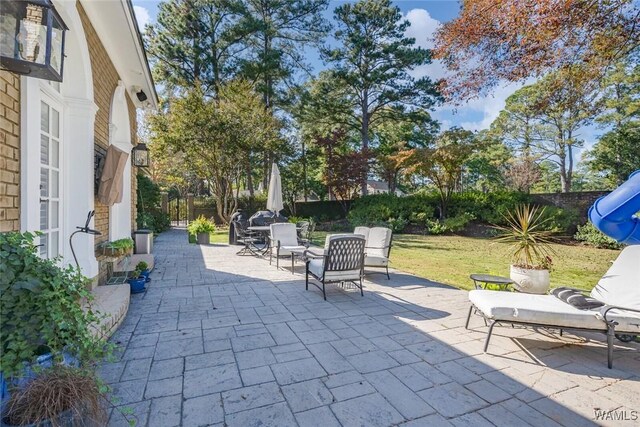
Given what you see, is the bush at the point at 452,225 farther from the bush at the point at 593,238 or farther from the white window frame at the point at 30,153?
the white window frame at the point at 30,153

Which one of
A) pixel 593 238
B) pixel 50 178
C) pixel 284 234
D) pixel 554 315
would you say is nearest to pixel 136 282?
pixel 50 178

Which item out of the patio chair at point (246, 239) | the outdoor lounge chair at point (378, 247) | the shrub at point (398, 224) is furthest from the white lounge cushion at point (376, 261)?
the shrub at point (398, 224)

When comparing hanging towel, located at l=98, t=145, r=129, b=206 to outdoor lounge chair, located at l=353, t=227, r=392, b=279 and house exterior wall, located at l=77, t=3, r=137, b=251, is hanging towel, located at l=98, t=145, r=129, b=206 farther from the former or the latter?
outdoor lounge chair, located at l=353, t=227, r=392, b=279

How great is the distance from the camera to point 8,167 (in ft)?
7.16

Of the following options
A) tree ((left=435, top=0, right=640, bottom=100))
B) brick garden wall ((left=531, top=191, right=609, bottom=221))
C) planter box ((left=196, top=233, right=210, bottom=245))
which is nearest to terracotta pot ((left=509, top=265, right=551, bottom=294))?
tree ((left=435, top=0, right=640, bottom=100))

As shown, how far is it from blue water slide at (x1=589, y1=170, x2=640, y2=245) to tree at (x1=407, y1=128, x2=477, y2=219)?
10.4 m

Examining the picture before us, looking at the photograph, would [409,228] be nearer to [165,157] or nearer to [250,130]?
[250,130]

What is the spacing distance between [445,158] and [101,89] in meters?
12.5

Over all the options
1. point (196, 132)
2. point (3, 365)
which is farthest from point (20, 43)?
point (196, 132)

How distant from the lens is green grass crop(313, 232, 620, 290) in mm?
5992

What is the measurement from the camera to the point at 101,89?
14.9 feet

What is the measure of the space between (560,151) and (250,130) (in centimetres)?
2072

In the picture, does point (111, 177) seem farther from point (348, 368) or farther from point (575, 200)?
point (575, 200)

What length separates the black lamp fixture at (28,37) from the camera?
177 cm
